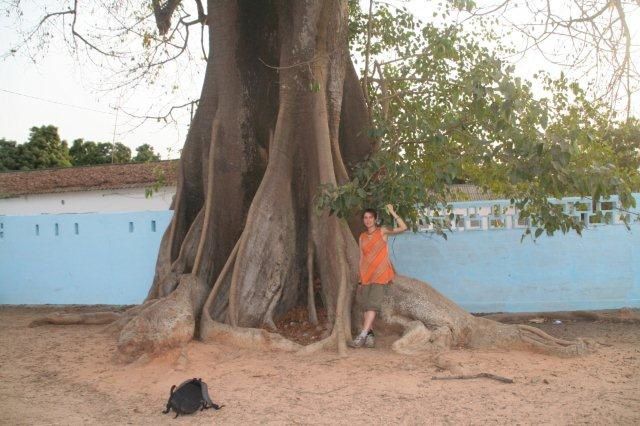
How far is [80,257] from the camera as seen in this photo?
37.6 ft

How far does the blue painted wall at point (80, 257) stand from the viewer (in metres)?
11.1

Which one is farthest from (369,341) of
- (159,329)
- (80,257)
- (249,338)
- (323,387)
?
(80,257)

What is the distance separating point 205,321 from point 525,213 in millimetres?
3664

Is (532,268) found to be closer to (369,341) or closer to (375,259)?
(375,259)

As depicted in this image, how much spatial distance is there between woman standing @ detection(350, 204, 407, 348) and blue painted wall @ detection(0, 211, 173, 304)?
15.8 ft

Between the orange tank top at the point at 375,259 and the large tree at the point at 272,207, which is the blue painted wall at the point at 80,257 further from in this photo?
the orange tank top at the point at 375,259

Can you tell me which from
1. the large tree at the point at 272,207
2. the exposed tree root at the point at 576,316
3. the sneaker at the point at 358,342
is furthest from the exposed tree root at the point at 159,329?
the exposed tree root at the point at 576,316

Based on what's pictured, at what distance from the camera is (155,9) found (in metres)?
10.1

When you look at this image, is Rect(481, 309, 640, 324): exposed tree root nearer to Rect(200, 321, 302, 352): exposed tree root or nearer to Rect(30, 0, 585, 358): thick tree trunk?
Rect(30, 0, 585, 358): thick tree trunk

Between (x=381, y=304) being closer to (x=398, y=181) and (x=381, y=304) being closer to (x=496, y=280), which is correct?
(x=398, y=181)

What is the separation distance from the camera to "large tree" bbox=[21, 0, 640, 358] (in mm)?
6875

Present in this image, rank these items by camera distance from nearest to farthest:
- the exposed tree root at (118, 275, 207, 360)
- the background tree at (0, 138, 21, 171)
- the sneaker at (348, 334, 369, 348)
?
the exposed tree root at (118, 275, 207, 360) < the sneaker at (348, 334, 369, 348) < the background tree at (0, 138, 21, 171)

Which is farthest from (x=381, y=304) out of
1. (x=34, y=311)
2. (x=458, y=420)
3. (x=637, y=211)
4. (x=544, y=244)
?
(x=34, y=311)

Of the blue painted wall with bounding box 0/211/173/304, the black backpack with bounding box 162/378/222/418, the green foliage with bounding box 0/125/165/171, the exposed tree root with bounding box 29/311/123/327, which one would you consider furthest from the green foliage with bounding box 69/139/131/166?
the black backpack with bounding box 162/378/222/418
